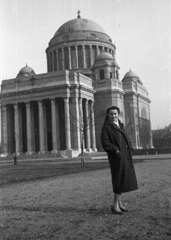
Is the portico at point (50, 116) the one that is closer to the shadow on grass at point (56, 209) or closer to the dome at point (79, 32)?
the dome at point (79, 32)

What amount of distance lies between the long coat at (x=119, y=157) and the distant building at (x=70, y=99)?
137ft

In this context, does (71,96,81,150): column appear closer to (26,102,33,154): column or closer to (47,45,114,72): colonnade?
(26,102,33,154): column

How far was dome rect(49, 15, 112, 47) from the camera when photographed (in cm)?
7431

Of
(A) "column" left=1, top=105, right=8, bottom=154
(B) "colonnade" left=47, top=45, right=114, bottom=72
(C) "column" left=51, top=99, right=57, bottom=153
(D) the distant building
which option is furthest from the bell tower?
(A) "column" left=1, top=105, right=8, bottom=154

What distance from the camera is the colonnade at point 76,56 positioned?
2884 inches

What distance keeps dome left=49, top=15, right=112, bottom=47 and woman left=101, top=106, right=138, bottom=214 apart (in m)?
68.6

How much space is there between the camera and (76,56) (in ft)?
241

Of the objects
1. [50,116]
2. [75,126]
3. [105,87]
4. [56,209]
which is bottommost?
[56,209]

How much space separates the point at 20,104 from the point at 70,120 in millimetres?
11678

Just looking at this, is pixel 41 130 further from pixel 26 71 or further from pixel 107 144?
pixel 107 144

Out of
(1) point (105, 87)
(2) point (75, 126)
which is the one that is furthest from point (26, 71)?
(2) point (75, 126)

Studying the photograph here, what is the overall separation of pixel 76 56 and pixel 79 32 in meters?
6.20

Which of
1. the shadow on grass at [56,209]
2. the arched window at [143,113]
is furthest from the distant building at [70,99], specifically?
the shadow on grass at [56,209]

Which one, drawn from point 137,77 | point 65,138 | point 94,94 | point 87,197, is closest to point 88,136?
point 65,138
